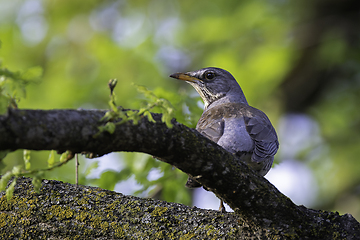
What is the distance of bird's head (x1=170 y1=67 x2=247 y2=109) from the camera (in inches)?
247

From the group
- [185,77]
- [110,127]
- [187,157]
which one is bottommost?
[110,127]

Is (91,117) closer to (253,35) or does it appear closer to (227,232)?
(227,232)

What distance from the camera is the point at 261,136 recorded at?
4.33 m

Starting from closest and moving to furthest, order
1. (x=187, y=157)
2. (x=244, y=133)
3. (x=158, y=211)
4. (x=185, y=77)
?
1. (x=187, y=157)
2. (x=158, y=211)
3. (x=244, y=133)
4. (x=185, y=77)

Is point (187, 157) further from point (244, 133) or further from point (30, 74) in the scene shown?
point (244, 133)

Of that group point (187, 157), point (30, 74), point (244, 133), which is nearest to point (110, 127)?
point (30, 74)

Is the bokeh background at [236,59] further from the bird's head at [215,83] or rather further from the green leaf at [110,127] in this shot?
the green leaf at [110,127]

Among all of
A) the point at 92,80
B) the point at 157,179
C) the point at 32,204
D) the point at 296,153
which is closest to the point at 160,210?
the point at 32,204

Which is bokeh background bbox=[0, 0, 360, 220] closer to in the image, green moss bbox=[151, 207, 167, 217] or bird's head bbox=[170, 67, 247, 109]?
bird's head bbox=[170, 67, 247, 109]

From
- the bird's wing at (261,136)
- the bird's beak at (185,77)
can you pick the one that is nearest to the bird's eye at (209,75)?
the bird's beak at (185,77)

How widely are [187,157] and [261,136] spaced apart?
→ 89.6 inches

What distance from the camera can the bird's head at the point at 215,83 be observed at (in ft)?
20.6

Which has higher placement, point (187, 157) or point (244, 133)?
point (244, 133)

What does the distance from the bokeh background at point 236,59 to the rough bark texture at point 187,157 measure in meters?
3.64
